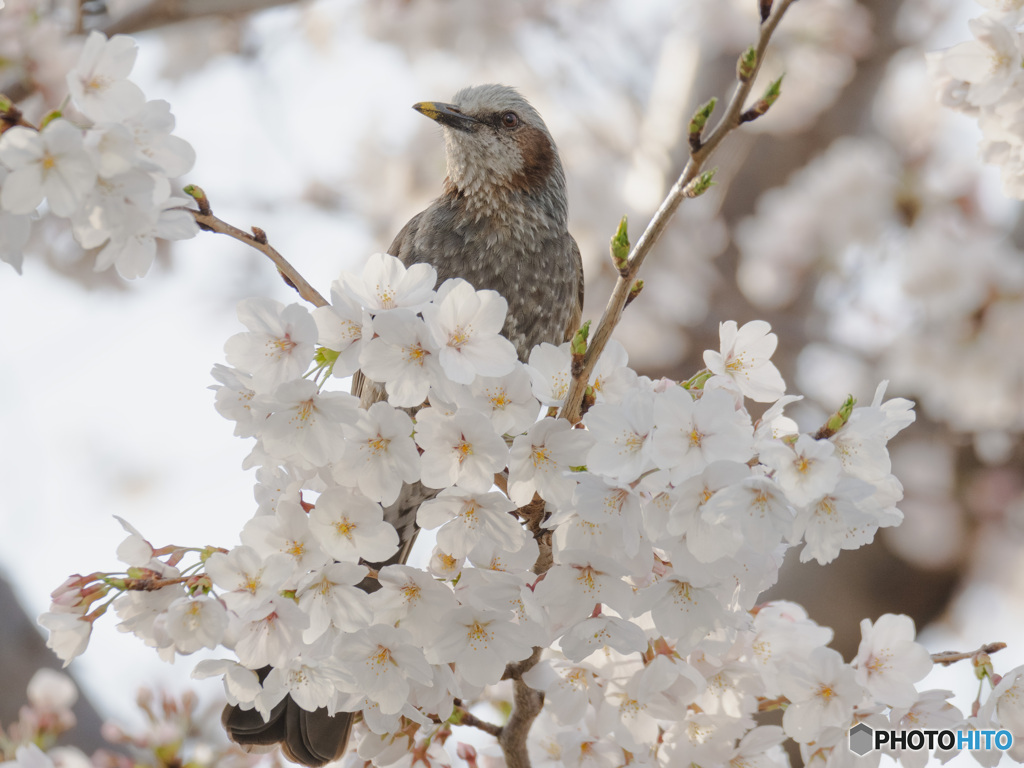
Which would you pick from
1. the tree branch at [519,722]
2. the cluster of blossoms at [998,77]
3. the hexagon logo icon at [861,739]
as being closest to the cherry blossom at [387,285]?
the tree branch at [519,722]

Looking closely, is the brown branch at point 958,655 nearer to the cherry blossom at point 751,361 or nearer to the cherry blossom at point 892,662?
the cherry blossom at point 892,662

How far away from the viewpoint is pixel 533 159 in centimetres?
287

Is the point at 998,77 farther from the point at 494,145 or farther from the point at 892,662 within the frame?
the point at 494,145

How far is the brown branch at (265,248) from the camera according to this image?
125 cm

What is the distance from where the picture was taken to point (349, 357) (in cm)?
119

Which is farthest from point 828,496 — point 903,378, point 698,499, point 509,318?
point 903,378

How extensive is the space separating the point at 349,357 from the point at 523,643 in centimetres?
48

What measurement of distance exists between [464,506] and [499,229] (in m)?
1.48

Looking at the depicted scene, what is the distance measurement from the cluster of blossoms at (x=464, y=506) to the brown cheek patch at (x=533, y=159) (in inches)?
60.3

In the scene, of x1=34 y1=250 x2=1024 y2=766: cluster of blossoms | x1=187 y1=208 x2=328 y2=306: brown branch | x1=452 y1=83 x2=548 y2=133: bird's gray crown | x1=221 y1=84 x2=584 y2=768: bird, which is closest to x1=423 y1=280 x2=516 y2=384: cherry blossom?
x1=34 y1=250 x2=1024 y2=766: cluster of blossoms

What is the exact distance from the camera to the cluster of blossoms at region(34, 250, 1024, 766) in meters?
1.10

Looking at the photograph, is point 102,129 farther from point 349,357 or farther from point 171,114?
point 349,357

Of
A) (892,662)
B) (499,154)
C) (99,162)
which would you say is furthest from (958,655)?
(499,154)

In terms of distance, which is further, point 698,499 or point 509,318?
point 509,318
